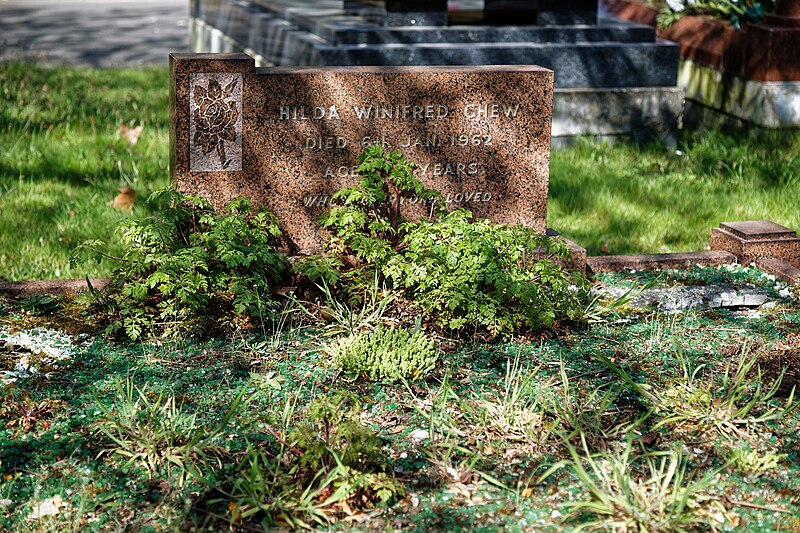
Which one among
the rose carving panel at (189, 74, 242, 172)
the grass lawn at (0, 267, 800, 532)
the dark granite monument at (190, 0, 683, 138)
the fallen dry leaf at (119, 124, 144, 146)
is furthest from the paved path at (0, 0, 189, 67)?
the grass lawn at (0, 267, 800, 532)

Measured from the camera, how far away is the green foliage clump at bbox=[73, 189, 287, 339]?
4.61 metres

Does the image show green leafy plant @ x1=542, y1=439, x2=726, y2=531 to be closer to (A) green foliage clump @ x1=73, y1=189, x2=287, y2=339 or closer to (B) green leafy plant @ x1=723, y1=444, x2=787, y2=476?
(B) green leafy plant @ x1=723, y1=444, x2=787, y2=476

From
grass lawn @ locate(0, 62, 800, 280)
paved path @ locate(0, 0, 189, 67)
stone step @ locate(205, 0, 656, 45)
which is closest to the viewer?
grass lawn @ locate(0, 62, 800, 280)

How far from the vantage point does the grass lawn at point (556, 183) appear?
632 centimetres

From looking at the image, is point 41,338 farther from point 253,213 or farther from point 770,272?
point 770,272

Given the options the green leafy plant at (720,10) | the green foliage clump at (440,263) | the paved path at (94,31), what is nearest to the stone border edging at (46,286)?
the green foliage clump at (440,263)

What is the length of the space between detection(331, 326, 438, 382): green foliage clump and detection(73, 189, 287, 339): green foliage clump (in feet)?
1.66

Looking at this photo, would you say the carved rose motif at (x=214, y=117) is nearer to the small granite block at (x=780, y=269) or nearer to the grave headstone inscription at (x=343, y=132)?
the grave headstone inscription at (x=343, y=132)

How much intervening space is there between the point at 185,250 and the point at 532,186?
6.17 ft

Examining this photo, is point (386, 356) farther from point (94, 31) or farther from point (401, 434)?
point (94, 31)

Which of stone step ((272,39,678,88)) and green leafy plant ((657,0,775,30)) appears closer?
stone step ((272,39,678,88))

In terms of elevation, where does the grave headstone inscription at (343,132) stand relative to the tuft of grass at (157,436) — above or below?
above

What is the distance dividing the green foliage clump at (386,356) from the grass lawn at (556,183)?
1953mm

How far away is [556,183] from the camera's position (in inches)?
287
